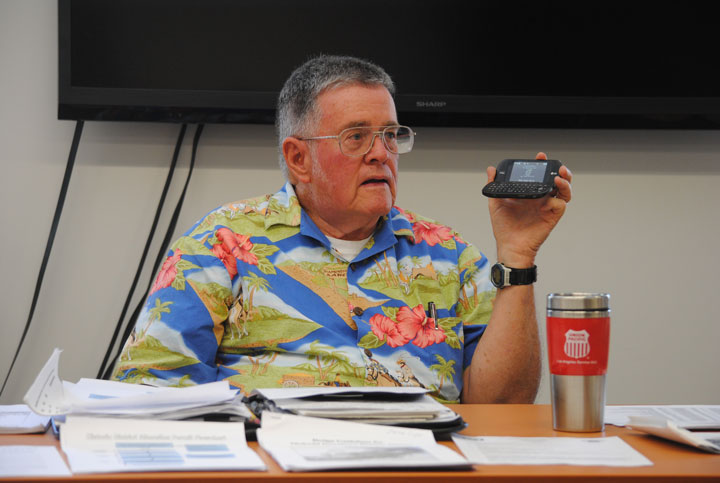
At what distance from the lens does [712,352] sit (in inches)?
102

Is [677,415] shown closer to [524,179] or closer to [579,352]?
[579,352]

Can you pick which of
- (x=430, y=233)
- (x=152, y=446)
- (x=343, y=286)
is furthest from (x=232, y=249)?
(x=152, y=446)

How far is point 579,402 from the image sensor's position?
1.08 m

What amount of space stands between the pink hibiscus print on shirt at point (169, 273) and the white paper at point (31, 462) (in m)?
0.71

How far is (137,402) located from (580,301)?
1.84 feet

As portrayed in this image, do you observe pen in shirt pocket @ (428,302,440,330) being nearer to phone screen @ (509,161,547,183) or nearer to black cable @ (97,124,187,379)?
phone screen @ (509,161,547,183)

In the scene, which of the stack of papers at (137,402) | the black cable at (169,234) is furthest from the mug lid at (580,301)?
the black cable at (169,234)

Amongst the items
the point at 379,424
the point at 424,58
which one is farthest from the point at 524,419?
the point at 424,58

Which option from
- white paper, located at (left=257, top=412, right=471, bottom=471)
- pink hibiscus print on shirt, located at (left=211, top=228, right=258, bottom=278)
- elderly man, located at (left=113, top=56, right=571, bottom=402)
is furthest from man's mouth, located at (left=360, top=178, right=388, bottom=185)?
white paper, located at (left=257, top=412, right=471, bottom=471)

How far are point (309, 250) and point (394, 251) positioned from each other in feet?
0.62

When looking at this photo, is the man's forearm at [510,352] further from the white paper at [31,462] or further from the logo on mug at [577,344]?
the white paper at [31,462]

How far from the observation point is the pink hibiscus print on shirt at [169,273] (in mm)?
1661

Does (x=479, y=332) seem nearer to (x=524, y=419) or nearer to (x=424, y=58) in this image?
(x=524, y=419)

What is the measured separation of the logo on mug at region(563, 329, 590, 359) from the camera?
1058mm
